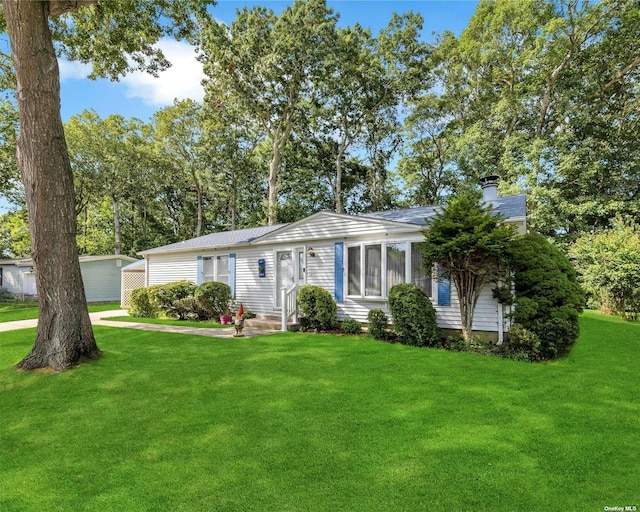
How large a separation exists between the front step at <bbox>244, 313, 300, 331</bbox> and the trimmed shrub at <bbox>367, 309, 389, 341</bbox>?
241cm

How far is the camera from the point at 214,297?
12484 mm

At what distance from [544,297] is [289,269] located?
707 cm

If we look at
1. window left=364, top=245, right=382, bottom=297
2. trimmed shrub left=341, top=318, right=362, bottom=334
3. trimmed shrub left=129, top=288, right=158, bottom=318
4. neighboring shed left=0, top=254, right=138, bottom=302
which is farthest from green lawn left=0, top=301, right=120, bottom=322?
window left=364, top=245, right=382, bottom=297

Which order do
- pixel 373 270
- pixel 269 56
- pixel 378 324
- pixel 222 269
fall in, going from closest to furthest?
pixel 378 324, pixel 373 270, pixel 222 269, pixel 269 56

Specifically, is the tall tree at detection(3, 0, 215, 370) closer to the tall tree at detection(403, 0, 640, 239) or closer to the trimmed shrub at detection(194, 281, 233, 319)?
the trimmed shrub at detection(194, 281, 233, 319)

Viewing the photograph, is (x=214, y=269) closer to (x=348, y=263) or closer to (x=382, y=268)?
(x=348, y=263)

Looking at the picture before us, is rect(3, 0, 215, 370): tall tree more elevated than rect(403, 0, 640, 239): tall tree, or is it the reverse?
rect(403, 0, 640, 239): tall tree

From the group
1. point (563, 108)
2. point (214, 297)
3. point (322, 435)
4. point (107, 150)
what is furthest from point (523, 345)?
point (107, 150)

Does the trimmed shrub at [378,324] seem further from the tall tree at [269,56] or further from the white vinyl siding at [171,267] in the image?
the tall tree at [269,56]

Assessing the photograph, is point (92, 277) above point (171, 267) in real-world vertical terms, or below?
below

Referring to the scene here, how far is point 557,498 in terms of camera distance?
2.66m

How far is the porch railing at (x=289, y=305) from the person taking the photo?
10297 millimetres

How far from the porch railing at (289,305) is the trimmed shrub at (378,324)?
97.8 inches

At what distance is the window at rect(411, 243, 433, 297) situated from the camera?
28.8 ft
